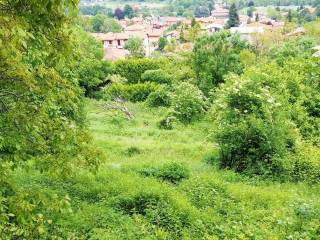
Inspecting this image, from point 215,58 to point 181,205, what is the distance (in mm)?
15036

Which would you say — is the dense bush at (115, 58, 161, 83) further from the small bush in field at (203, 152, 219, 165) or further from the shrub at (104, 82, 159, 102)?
the small bush in field at (203, 152, 219, 165)

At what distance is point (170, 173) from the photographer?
1088 centimetres

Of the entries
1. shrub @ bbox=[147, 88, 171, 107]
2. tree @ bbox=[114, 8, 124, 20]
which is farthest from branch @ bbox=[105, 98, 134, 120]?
tree @ bbox=[114, 8, 124, 20]

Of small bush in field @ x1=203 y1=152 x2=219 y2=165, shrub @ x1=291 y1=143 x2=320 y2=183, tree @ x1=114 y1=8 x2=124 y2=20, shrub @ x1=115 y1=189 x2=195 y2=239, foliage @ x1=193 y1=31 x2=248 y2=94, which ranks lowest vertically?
tree @ x1=114 y1=8 x2=124 y2=20

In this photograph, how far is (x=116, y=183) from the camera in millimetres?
9883

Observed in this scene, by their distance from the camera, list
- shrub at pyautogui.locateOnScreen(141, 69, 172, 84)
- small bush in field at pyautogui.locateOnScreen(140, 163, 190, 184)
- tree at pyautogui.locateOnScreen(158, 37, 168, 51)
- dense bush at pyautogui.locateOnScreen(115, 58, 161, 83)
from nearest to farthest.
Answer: small bush in field at pyautogui.locateOnScreen(140, 163, 190, 184) → shrub at pyautogui.locateOnScreen(141, 69, 172, 84) → dense bush at pyautogui.locateOnScreen(115, 58, 161, 83) → tree at pyautogui.locateOnScreen(158, 37, 168, 51)

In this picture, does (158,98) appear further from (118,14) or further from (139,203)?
(118,14)

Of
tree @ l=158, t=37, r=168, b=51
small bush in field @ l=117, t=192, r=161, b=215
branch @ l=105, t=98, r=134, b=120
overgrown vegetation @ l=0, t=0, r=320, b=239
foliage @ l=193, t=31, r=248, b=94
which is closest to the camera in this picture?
overgrown vegetation @ l=0, t=0, r=320, b=239

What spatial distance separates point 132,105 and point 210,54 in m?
4.85

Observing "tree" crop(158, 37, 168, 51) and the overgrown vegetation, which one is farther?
"tree" crop(158, 37, 168, 51)

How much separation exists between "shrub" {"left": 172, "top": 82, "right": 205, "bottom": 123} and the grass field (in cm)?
664

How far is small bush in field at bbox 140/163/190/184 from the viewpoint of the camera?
35.5 ft

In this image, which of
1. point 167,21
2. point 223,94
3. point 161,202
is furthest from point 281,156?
point 167,21

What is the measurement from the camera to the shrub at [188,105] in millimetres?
19391
